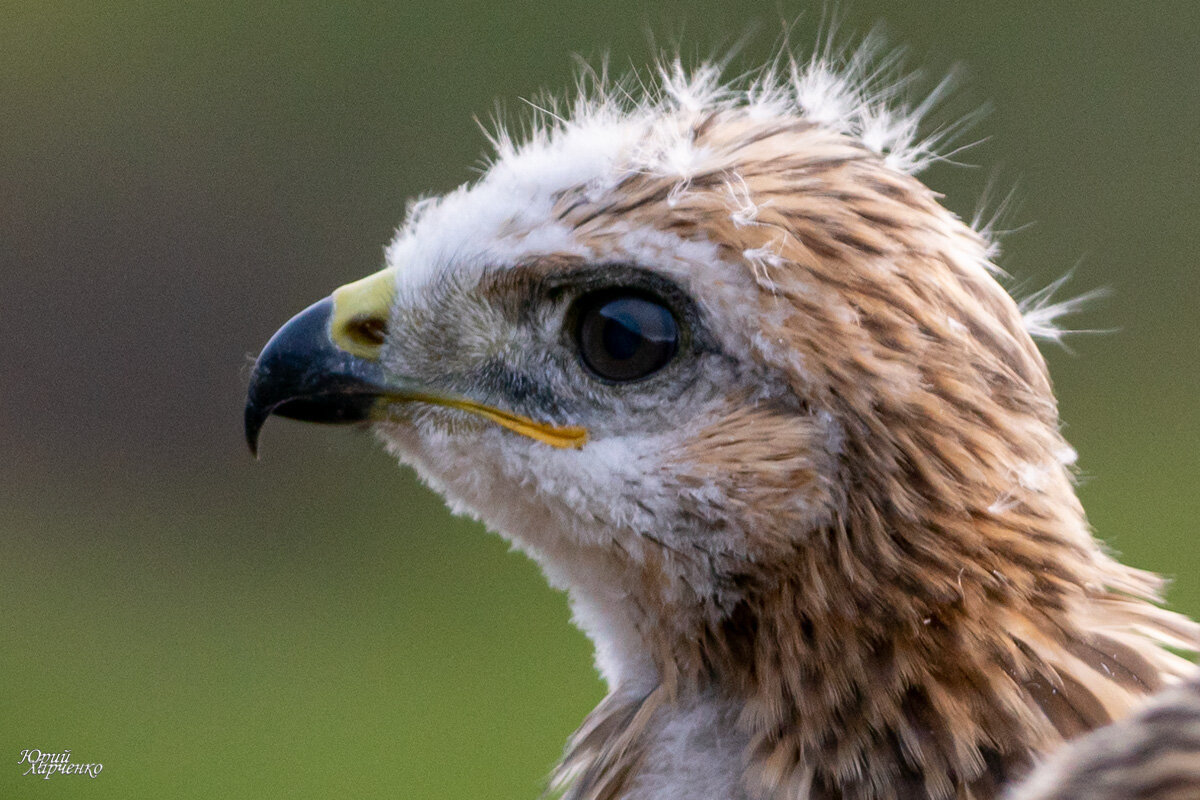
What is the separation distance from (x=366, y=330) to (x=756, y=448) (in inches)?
30.2

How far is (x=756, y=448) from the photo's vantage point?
2186 mm

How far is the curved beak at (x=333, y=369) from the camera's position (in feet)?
8.23

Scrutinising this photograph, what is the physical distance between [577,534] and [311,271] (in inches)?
237

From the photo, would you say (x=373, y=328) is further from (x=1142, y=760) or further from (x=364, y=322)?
(x=1142, y=760)

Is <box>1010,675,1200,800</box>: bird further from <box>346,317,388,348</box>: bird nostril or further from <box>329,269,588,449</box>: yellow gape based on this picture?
<box>346,317,388,348</box>: bird nostril

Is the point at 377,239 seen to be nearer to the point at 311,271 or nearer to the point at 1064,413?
the point at 311,271

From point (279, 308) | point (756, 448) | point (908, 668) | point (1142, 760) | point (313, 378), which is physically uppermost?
point (279, 308)

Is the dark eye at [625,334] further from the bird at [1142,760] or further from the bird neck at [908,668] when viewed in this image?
the bird at [1142,760]

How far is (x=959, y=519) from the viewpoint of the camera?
84.1 inches

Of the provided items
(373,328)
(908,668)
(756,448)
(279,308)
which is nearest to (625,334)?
(756,448)

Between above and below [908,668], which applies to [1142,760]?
below
